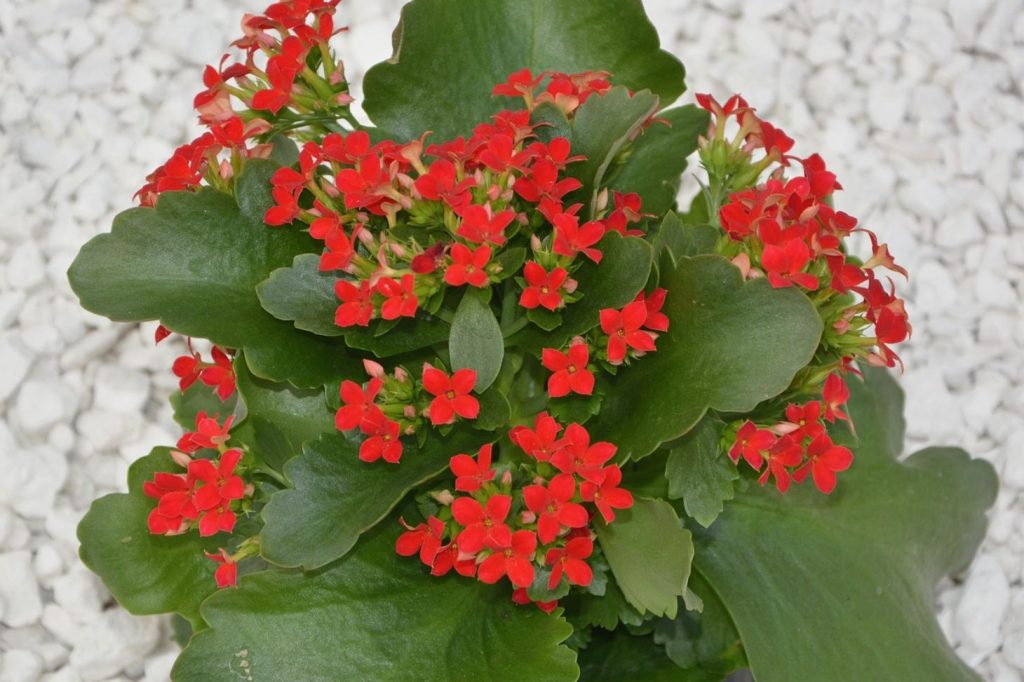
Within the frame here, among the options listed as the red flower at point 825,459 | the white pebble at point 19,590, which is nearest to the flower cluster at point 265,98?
the red flower at point 825,459

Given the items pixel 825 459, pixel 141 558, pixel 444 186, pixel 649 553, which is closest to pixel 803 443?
pixel 825 459

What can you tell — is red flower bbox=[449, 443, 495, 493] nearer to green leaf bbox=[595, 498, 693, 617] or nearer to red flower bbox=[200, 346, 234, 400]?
green leaf bbox=[595, 498, 693, 617]

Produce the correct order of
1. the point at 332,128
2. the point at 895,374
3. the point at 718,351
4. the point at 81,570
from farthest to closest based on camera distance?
the point at 895,374
the point at 81,570
the point at 332,128
the point at 718,351

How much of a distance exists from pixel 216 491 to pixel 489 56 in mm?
539

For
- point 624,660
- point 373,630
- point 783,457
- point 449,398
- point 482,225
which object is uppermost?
point 482,225

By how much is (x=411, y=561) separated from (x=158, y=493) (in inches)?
9.0

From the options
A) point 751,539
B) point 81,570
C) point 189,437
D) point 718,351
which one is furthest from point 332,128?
point 81,570

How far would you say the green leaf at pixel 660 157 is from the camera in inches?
46.1

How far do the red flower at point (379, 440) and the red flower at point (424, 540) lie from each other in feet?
0.21

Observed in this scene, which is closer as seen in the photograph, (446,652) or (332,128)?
(446,652)

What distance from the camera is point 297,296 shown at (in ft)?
3.16

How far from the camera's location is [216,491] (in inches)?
36.6

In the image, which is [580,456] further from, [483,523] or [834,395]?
[834,395]

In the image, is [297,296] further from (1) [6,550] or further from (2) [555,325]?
(1) [6,550]
